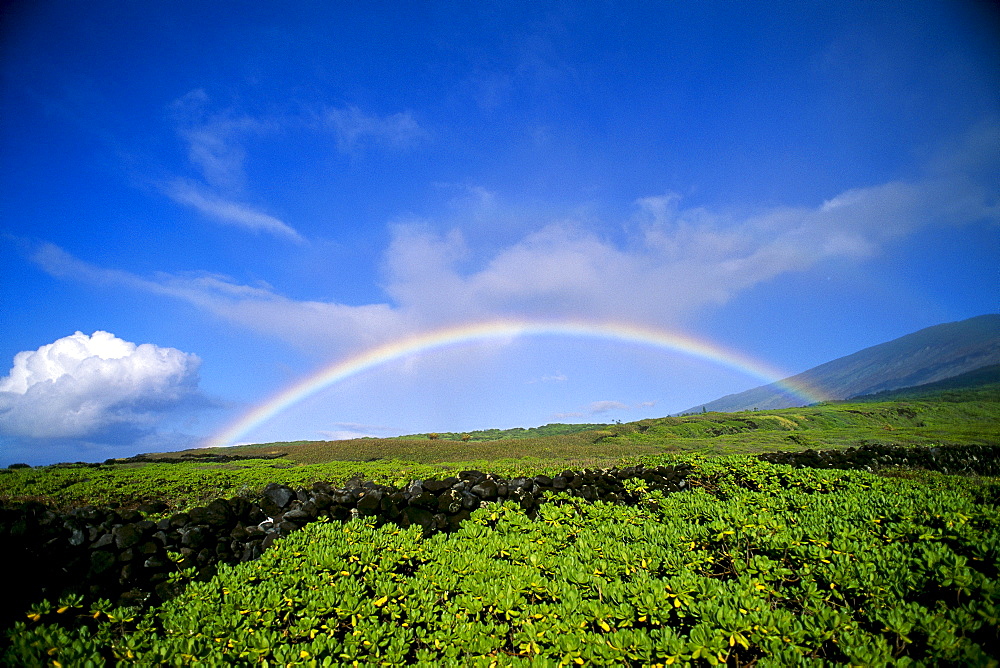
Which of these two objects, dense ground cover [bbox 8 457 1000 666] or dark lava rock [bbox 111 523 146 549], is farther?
dark lava rock [bbox 111 523 146 549]

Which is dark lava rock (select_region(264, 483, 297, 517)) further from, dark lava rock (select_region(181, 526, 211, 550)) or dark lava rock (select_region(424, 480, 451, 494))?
dark lava rock (select_region(424, 480, 451, 494))

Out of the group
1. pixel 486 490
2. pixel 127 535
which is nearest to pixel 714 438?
pixel 486 490

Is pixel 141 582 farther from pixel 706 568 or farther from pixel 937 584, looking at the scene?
pixel 937 584

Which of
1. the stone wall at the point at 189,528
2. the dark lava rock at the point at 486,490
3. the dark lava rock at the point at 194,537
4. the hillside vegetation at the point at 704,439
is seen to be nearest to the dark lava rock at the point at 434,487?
the stone wall at the point at 189,528

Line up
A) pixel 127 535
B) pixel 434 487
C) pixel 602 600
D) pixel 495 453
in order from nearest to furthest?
pixel 602 600, pixel 127 535, pixel 434 487, pixel 495 453

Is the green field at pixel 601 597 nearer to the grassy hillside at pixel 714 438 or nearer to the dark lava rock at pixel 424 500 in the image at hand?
the dark lava rock at pixel 424 500

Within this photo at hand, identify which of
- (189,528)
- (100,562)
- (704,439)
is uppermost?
(189,528)

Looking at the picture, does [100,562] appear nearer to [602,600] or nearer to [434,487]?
[434,487]

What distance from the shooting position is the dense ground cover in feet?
12.8

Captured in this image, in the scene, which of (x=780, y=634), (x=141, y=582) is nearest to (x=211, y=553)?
(x=141, y=582)

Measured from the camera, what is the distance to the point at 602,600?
16.0ft

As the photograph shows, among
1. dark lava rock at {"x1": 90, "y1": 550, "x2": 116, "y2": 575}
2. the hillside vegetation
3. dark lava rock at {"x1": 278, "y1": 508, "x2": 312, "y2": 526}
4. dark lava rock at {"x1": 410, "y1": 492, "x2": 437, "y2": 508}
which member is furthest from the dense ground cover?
the hillside vegetation

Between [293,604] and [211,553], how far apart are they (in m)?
3.63

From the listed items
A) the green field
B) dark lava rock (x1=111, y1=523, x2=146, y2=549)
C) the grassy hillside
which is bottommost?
the grassy hillside
